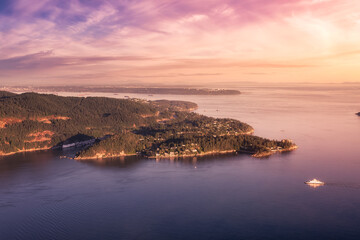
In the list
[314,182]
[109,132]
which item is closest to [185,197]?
[314,182]

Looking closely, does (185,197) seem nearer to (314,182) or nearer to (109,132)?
(314,182)

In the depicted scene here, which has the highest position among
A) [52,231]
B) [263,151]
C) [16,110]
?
[16,110]

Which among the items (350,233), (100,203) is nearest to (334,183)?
(350,233)

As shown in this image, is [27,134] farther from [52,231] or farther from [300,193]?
[300,193]

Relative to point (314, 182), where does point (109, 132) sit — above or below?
above

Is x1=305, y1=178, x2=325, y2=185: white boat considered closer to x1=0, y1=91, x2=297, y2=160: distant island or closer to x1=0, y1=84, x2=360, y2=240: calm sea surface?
x1=0, y1=84, x2=360, y2=240: calm sea surface

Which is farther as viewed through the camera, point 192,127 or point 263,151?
point 192,127

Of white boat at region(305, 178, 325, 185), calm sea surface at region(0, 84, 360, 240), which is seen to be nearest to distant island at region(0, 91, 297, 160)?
calm sea surface at region(0, 84, 360, 240)
